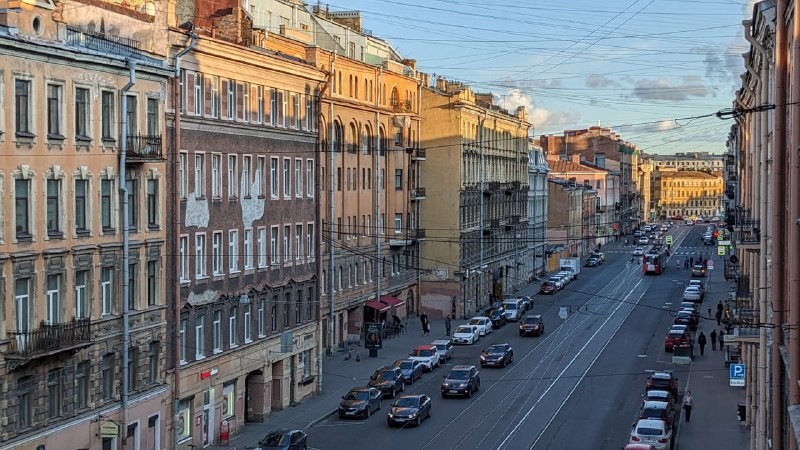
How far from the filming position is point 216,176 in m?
39.5

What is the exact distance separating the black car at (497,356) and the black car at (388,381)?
21.0ft

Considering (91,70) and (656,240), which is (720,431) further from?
(656,240)

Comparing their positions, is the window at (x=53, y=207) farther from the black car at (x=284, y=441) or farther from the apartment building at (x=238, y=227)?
the black car at (x=284, y=441)

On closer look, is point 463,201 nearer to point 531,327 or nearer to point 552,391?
point 531,327

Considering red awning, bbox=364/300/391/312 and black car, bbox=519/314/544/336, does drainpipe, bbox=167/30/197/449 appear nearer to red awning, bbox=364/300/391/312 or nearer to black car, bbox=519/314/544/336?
red awning, bbox=364/300/391/312

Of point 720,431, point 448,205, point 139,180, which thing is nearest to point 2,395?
point 139,180

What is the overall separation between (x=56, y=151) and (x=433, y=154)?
4780 cm

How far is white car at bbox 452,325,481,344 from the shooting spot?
206 ft

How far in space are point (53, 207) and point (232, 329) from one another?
480 inches

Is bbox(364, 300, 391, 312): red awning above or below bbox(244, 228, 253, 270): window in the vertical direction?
below

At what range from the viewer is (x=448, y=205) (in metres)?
75.9

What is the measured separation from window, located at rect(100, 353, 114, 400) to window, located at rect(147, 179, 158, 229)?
438cm

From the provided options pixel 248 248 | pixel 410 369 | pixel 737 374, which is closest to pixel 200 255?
pixel 248 248

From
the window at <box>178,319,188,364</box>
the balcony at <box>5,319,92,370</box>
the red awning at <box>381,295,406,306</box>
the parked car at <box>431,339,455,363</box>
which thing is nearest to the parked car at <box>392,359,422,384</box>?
the parked car at <box>431,339,455,363</box>
